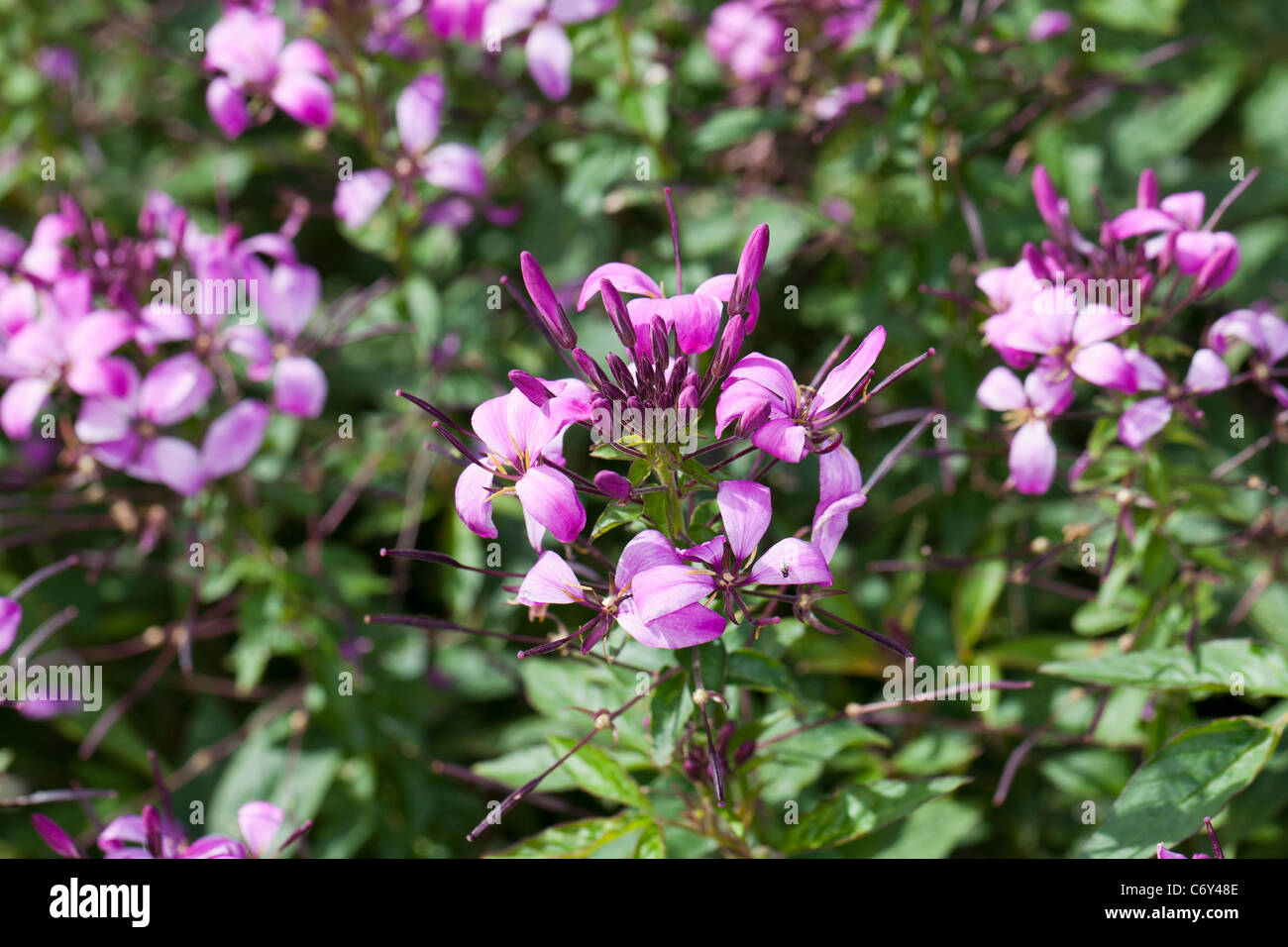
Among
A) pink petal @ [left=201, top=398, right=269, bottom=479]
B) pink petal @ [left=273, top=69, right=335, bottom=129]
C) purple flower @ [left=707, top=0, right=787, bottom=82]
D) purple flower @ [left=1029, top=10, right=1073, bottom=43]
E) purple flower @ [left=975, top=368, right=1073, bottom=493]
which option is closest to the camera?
purple flower @ [left=975, top=368, right=1073, bottom=493]

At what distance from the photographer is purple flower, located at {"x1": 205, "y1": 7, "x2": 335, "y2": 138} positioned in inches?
104

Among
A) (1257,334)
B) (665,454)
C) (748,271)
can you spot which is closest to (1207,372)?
(1257,334)

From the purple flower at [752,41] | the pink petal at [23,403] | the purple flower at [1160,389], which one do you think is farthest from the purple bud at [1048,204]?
the pink petal at [23,403]

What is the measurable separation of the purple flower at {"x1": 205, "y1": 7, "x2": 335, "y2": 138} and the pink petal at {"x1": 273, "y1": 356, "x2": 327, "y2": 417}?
615 millimetres

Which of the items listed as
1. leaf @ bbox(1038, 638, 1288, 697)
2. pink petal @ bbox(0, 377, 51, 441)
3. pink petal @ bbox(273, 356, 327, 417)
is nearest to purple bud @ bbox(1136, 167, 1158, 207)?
leaf @ bbox(1038, 638, 1288, 697)

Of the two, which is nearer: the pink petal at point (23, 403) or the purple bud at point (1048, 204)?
the purple bud at point (1048, 204)

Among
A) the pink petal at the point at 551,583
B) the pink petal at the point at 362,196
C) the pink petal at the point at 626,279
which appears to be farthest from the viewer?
the pink petal at the point at 362,196

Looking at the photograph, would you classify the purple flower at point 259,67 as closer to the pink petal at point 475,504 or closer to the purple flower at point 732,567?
the pink petal at point 475,504

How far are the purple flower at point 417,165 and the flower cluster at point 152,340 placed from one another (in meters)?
0.17

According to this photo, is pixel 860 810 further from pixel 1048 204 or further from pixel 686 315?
pixel 1048 204

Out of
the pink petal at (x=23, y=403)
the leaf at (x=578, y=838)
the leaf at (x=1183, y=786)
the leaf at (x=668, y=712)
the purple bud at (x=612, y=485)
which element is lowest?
the leaf at (x=578, y=838)

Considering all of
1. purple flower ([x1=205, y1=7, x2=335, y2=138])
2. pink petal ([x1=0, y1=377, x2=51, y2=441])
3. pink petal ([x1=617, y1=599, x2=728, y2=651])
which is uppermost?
purple flower ([x1=205, y1=7, x2=335, y2=138])

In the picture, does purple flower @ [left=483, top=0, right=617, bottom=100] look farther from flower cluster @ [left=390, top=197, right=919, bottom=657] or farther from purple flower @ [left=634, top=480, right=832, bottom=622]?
purple flower @ [left=634, top=480, right=832, bottom=622]

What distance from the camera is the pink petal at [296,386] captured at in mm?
2498
